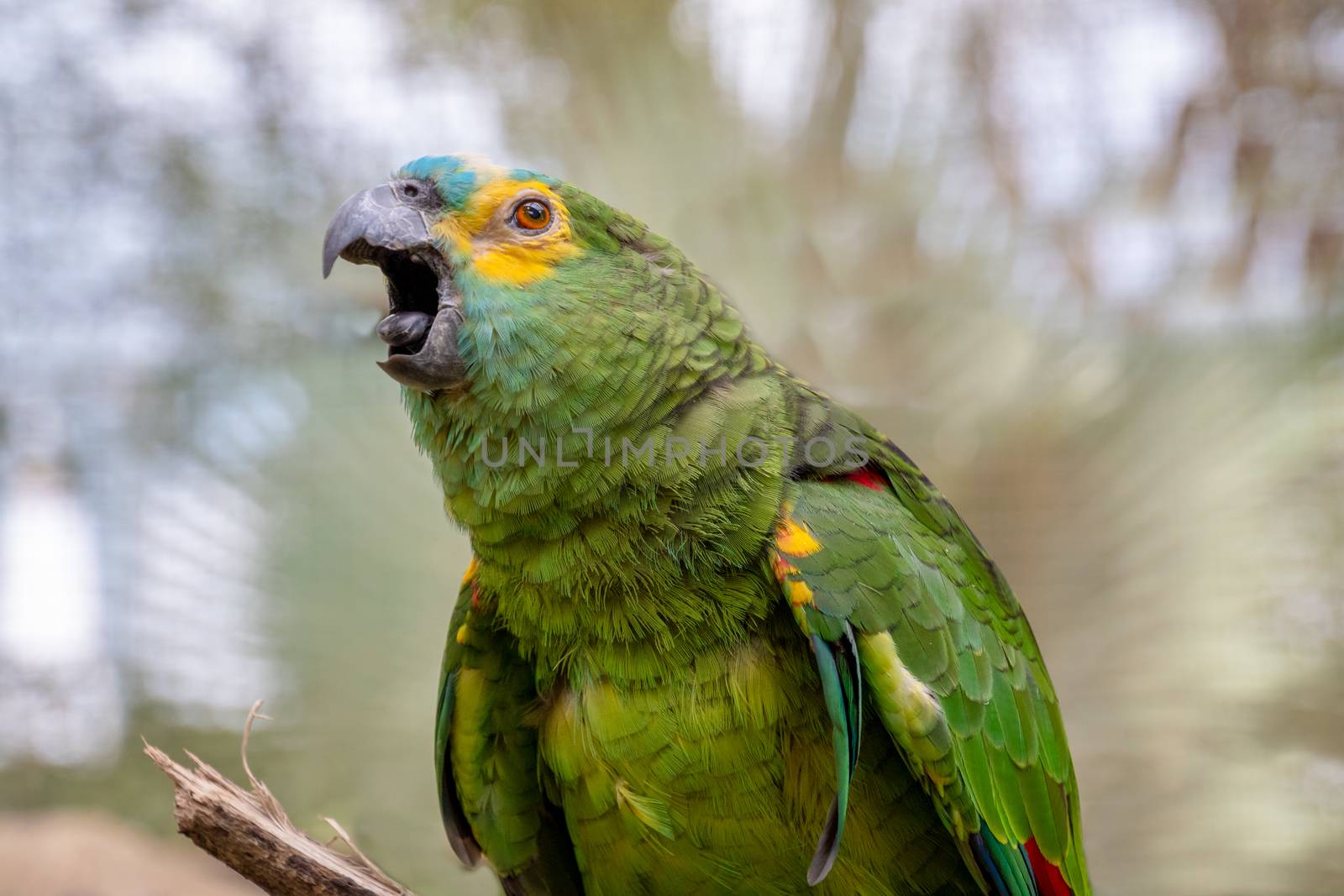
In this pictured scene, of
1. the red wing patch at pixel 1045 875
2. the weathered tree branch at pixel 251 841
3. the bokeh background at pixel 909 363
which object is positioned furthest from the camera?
the bokeh background at pixel 909 363

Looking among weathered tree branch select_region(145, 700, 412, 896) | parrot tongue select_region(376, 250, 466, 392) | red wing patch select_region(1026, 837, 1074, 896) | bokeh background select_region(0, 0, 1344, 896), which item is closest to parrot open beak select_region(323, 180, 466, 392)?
parrot tongue select_region(376, 250, 466, 392)

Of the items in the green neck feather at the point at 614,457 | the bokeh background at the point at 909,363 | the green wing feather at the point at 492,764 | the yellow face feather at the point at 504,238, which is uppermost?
the bokeh background at the point at 909,363

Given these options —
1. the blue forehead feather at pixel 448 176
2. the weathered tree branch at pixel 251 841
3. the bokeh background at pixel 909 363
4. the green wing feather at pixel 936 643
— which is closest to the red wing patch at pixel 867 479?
the green wing feather at pixel 936 643

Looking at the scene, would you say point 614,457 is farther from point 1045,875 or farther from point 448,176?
point 1045,875

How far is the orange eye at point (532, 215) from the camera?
1204mm

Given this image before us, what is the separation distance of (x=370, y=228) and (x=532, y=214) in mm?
208

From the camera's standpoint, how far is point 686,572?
119 centimetres

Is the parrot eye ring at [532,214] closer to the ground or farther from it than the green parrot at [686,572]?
farther from it

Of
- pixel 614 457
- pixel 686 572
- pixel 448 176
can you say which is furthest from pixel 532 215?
pixel 686 572

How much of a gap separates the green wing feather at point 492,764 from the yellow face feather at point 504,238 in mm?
500

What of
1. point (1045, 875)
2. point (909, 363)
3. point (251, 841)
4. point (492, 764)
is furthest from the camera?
point (909, 363)

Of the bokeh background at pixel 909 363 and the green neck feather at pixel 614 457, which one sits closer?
the green neck feather at pixel 614 457

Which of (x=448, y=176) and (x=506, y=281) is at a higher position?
(x=448, y=176)

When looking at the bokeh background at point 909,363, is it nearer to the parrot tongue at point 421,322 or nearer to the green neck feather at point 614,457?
the parrot tongue at point 421,322
